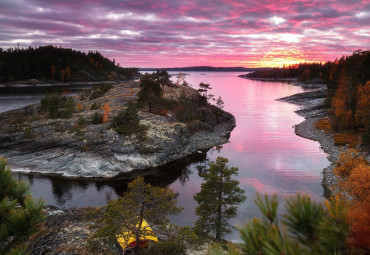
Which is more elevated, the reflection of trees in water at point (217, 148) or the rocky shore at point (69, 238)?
the rocky shore at point (69, 238)

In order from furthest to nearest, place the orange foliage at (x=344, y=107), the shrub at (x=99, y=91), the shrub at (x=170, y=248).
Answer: the shrub at (x=99, y=91)
the orange foliage at (x=344, y=107)
the shrub at (x=170, y=248)

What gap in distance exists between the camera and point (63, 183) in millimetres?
41625

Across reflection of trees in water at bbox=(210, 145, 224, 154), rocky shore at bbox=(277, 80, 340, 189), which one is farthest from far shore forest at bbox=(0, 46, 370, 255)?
reflection of trees in water at bbox=(210, 145, 224, 154)

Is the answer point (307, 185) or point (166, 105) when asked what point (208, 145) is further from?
point (307, 185)

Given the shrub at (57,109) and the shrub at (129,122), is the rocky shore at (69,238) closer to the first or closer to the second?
the shrub at (129,122)

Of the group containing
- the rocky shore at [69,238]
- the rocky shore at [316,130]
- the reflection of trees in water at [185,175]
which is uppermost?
the rocky shore at [316,130]

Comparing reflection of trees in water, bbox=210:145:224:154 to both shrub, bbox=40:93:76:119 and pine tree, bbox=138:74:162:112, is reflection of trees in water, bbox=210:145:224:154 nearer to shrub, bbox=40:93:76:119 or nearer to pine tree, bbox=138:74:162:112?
pine tree, bbox=138:74:162:112

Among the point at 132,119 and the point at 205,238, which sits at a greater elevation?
the point at 132,119

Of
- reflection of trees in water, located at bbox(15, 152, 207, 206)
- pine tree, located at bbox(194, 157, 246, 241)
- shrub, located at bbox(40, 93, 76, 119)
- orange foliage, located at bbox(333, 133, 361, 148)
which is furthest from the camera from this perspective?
shrub, located at bbox(40, 93, 76, 119)

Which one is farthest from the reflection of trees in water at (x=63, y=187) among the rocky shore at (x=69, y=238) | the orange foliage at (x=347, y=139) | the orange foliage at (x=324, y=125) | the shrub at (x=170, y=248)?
the orange foliage at (x=324, y=125)

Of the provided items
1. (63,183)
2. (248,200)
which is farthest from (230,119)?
(63,183)

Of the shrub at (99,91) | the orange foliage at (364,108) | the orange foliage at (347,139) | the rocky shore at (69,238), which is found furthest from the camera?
the shrub at (99,91)

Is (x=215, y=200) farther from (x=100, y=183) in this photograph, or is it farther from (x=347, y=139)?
(x=347, y=139)

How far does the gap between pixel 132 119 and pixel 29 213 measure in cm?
5187
